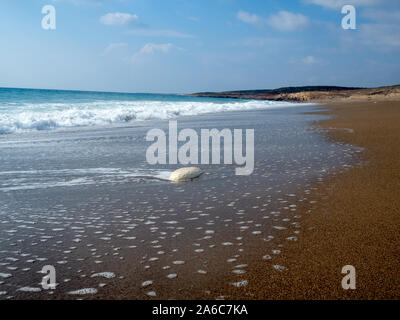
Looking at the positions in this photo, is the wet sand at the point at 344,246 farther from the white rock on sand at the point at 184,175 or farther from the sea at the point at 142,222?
the white rock on sand at the point at 184,175

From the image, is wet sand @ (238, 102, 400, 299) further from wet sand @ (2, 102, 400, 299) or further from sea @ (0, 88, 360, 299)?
sea @ (0, 88, 360, 299)

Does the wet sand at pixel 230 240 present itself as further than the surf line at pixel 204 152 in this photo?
No

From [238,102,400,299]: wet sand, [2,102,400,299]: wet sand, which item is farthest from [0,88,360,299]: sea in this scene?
[238,102,400,299]: wet sand

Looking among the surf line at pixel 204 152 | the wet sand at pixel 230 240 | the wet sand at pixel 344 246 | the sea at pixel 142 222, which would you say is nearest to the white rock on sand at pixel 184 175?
the sea at pixel 142 222

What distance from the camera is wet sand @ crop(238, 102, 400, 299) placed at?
2.25 m

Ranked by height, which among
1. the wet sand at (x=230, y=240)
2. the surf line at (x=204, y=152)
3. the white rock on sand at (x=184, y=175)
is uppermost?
the surf line at (x=204, y=152)

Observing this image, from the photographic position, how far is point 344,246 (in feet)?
9.41

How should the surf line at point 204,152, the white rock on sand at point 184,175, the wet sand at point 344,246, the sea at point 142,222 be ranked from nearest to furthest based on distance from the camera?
1. the wet sand at point 344,246
2. the sea at point 142,222
3. the white rock on sand at point 184,175
4. the surf line at point 204,152

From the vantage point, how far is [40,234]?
3.32m

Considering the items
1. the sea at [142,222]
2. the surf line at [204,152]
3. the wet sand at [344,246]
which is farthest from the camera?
the surf line at [204,152]

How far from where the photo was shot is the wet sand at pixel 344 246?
7.38ft

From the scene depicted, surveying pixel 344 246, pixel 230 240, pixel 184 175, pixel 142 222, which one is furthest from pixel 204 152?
pixel 344 246
